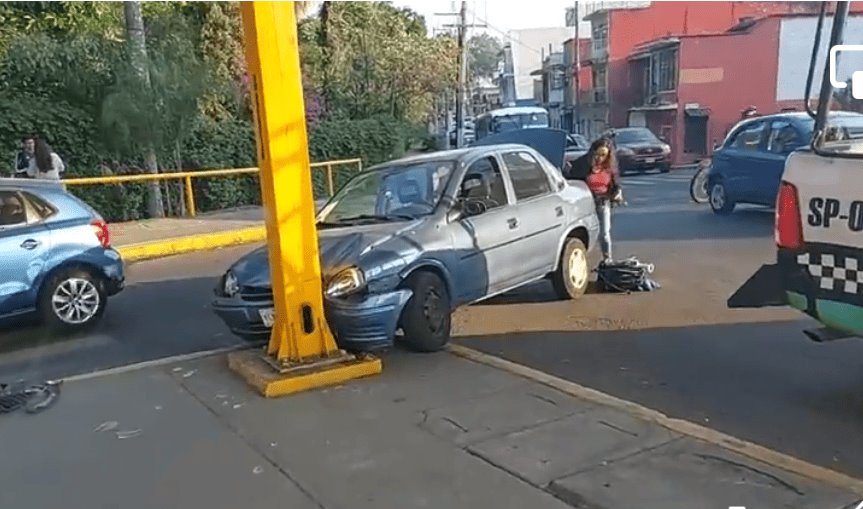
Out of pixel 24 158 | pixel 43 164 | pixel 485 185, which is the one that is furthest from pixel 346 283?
pixel 24 158

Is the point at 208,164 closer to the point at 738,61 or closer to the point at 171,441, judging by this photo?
the point at 171,441

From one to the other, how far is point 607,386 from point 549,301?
2.76 m

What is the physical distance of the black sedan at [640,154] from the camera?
25.6m

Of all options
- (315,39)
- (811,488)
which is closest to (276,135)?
(811,488)

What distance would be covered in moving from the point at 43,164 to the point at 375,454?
36.7ft

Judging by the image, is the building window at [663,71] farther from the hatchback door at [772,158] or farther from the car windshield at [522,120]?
the hatchback door at [772,158]

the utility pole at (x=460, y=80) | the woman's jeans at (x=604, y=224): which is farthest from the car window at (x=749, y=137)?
the utility pole at (x=460, y=80)

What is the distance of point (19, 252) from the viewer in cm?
758

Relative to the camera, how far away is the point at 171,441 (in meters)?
4.88

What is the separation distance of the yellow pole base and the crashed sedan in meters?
0.16

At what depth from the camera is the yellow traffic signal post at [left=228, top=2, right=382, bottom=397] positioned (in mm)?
5586

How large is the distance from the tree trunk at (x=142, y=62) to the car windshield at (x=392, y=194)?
30.7 ft

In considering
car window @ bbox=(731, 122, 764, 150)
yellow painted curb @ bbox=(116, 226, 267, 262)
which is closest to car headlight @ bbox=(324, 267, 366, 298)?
yellow painted curb @ bbox=(116, 226, 267, 262)

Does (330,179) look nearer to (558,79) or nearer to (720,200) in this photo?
(720,200)
